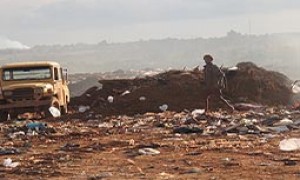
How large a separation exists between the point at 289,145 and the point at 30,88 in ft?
34.8

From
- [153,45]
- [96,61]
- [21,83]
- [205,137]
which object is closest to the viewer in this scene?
[205,137]

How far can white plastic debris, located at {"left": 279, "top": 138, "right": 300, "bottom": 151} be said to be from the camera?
32.6 ft

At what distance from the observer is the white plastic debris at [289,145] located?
9.93 m

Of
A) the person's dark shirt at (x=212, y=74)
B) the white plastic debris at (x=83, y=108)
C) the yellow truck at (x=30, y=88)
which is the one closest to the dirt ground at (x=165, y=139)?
Answer: the white plastic debris at (x=83, y=108)

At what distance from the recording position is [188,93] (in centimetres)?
2097

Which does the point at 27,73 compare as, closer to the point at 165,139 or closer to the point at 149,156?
the point at 165,139

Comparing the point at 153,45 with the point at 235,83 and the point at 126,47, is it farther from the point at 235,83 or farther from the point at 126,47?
the point at 235,83

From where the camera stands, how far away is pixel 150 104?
1994 centimetres

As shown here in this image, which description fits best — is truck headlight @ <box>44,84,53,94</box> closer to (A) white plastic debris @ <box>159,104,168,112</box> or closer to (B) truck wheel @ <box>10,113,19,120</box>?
(B) truck wheel @ <box>10,113,19,120</box>

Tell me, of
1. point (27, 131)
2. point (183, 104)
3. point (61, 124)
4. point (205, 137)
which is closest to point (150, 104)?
point (183, 104)

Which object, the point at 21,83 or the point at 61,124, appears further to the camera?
the point at 21,83

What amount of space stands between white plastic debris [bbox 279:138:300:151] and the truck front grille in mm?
10331

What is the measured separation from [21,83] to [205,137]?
352 inches

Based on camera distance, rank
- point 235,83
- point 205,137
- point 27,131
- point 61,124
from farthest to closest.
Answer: point 235,83
point 61,124
point 27,131
point 205,137
